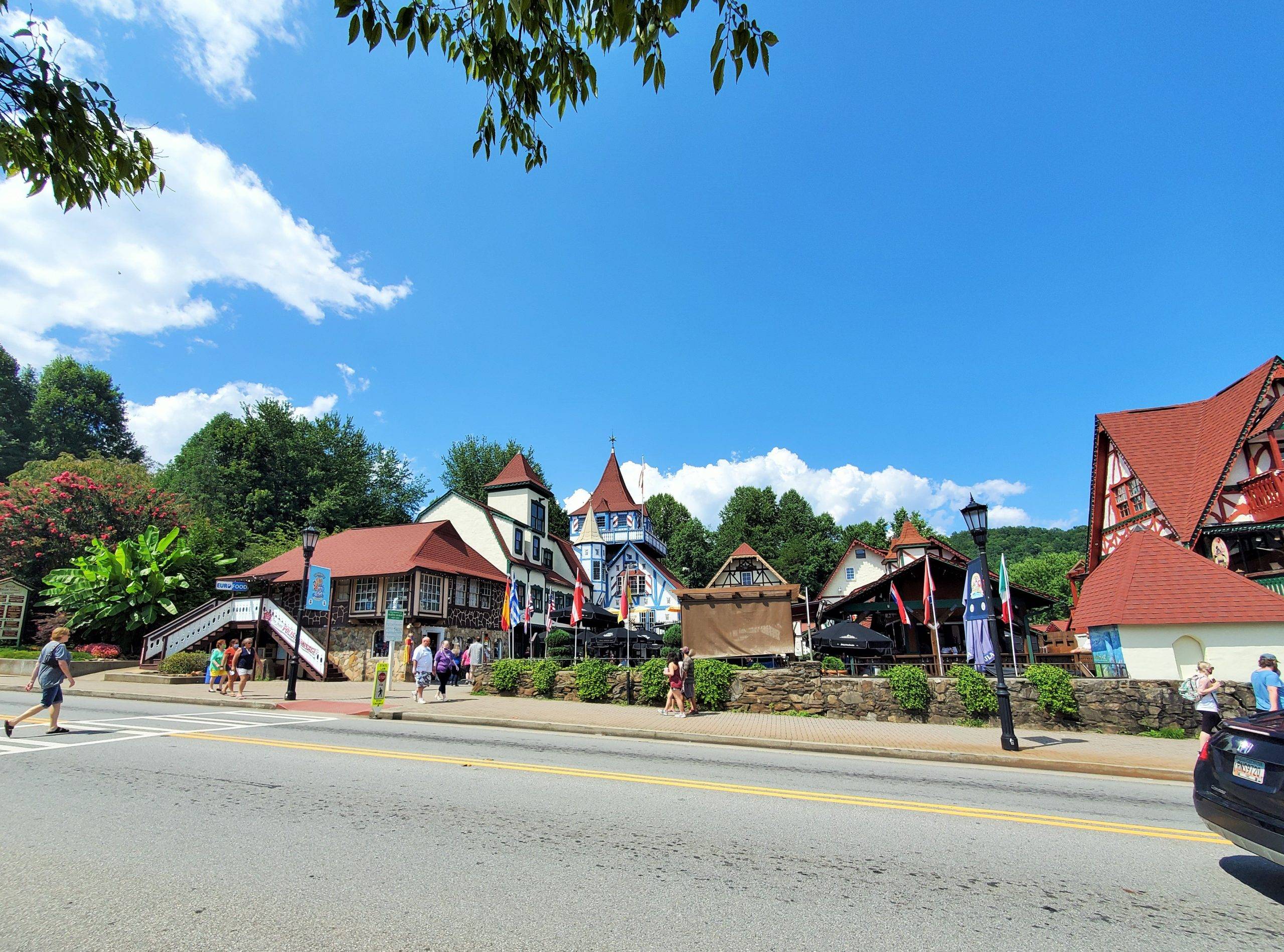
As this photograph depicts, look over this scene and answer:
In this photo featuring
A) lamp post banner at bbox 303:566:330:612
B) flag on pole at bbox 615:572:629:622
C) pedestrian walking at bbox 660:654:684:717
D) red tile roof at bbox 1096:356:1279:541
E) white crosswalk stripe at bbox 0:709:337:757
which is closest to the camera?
white crosswalk stripe at bbox 0:709:337:757

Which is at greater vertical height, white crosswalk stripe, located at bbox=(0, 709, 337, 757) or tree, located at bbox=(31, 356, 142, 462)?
tree, located at bbox=(31, 356, 142, 462)

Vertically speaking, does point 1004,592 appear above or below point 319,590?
below

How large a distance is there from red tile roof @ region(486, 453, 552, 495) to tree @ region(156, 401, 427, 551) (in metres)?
A: 14.3

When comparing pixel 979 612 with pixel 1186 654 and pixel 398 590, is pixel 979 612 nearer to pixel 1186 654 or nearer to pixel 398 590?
pixel 1186 654

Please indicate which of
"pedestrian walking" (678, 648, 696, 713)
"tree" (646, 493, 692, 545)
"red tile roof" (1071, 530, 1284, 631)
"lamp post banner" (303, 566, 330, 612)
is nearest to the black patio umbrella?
"red tile roof" (1071, 530, 1284, 631)

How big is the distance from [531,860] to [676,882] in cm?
112

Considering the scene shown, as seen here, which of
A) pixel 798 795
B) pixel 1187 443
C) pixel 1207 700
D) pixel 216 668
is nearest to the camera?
pixel 798 795

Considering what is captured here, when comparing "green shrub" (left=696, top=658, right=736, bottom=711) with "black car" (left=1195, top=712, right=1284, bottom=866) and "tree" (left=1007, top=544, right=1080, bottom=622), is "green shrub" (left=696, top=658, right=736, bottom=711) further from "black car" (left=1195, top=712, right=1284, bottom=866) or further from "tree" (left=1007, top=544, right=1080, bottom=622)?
"tree" (left=1007, top=544, right=1080, bottom=622)

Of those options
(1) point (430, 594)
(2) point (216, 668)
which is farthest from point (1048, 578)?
(2) point (216, 668)

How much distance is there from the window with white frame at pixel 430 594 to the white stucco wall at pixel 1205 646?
26.3 meters

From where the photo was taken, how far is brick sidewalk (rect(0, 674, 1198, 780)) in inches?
428

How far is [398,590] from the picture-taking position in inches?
1144

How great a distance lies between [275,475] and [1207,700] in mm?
54049

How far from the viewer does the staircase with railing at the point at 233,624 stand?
2603 centimetres
